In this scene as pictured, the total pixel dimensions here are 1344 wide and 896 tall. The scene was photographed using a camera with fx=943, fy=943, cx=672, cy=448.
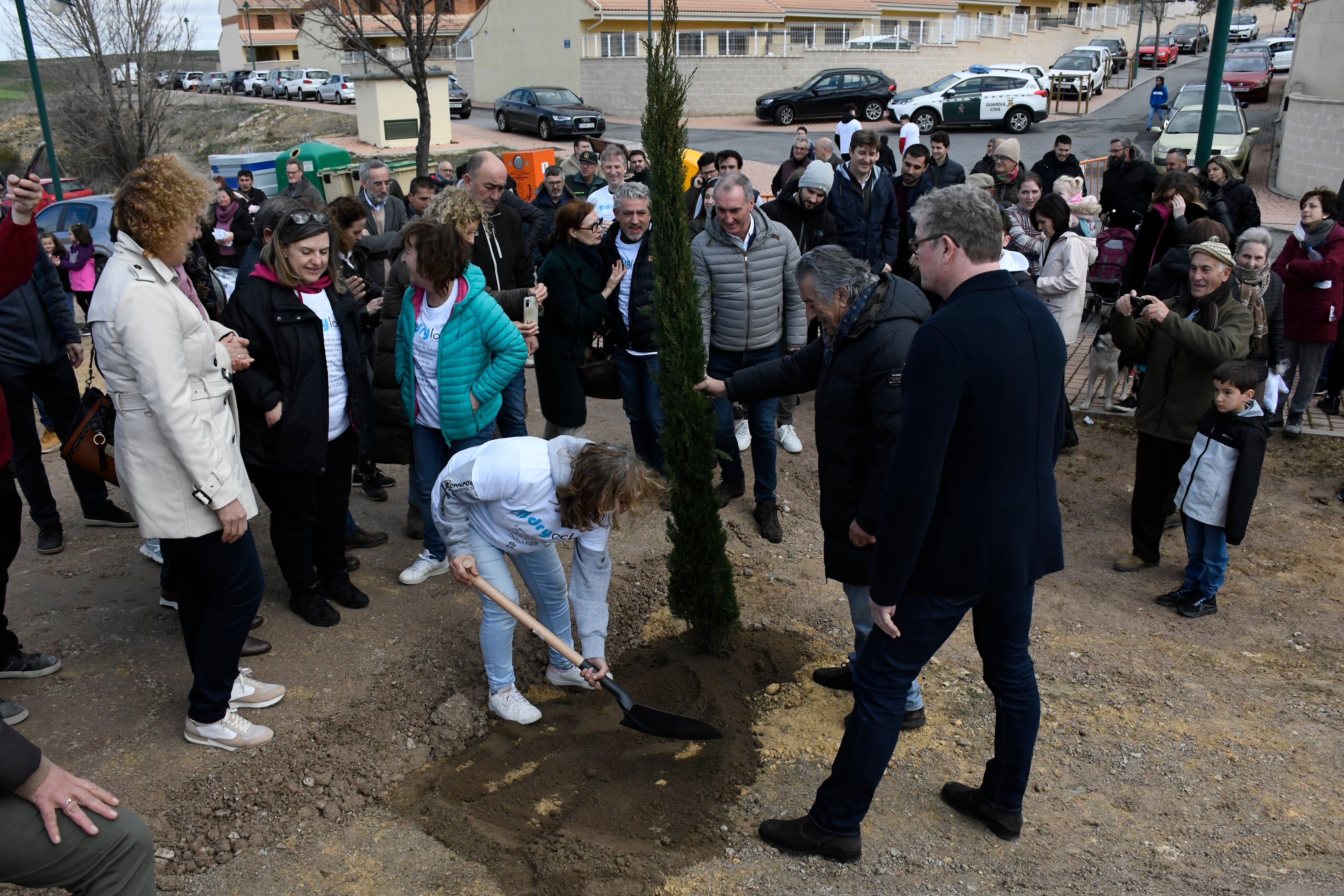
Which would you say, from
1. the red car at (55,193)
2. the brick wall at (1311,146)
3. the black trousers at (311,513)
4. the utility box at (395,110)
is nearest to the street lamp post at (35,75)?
the red car at (55,193)

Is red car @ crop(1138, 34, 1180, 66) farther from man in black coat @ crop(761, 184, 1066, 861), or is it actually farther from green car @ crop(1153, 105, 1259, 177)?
man in black coat @ crop(761, 184, 1066, 861)

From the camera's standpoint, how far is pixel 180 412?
315cm

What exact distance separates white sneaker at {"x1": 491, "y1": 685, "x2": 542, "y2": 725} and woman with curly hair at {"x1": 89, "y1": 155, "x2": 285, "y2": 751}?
1058 mm

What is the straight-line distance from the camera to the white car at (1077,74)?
1270 inches

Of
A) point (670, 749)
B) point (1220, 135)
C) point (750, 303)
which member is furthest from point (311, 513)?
point (1220, 135)

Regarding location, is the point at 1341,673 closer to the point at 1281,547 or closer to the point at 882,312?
the point at 1281,547

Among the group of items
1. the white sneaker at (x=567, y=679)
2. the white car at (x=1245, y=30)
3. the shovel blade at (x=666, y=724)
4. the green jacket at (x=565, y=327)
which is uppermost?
the white car at (x=1245, y=30)

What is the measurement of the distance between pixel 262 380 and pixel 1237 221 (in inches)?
339

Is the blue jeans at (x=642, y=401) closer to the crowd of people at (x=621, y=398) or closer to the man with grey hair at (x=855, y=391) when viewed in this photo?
the crowd of people at (x=621, y=398)

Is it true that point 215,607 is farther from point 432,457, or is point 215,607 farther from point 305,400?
point 432,457

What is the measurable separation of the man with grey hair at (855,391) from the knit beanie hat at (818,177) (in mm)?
3070

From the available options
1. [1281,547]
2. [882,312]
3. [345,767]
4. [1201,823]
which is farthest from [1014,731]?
[1281,547]

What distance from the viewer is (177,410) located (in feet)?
10.3

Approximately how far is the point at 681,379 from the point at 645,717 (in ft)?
4.47
